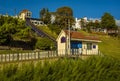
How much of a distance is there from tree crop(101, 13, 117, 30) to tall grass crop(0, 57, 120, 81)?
8838 centimetres

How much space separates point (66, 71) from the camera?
73.6 ft

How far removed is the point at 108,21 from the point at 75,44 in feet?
210

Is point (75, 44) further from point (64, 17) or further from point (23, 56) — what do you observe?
point (64, 17)

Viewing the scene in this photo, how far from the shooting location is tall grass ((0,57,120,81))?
1983cm

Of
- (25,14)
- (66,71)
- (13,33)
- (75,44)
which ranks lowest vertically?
(66,71)

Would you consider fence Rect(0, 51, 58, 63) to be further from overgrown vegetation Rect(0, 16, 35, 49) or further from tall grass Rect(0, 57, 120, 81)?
overgrown vegetation Rect(0, 16, 35, 49)

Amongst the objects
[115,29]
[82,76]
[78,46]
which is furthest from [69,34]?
[115,29]

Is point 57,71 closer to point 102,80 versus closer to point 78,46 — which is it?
point 102,80

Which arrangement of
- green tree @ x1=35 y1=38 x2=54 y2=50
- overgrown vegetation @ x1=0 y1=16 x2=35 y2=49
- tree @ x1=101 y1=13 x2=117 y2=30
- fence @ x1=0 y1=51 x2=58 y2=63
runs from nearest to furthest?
fence @ x1=0 y1=51 x2=58 y2=63 → overgrown vegetation @ x1=0 y1=16 x2=35 y2=49 → green tree @ x1=35 y1=38 x2=54 y2=50 → tree @ x1=101 y1=13 x2=117 y2=30

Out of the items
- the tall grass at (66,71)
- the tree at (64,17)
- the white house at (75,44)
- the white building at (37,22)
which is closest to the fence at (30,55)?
the white house at (75,44)

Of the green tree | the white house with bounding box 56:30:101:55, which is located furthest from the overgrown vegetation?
the white house with bounding box 56:30:101:55

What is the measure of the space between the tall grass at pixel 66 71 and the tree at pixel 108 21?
88.4m

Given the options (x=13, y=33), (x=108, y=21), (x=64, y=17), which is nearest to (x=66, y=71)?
(x=13, y=33)

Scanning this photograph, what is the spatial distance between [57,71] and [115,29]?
316 feet
